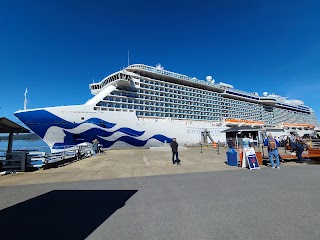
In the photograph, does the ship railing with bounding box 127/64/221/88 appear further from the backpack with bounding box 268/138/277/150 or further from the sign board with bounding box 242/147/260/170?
the backpack with bounding box 268/138/277/150

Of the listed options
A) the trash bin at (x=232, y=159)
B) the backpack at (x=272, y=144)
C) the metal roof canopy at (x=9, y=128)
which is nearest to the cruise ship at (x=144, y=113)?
the metal roof canopy at (x=9, y=128)

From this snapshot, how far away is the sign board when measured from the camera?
27.7ft

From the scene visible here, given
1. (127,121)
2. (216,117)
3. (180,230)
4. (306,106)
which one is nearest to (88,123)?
(127,121)

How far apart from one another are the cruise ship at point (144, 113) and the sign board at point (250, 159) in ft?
56.3

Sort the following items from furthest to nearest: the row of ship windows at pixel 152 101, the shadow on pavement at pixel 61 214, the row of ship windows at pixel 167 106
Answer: the row of ship windows at pixel 152 101 < the row of ship windows at pixel 167 106 < the shadow on pavement at pixel 61 214

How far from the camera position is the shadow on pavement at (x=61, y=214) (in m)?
2.73

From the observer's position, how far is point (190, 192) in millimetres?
4742

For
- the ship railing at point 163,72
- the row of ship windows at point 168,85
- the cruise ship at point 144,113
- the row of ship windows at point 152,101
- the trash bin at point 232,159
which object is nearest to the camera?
the trash bin at point 232,159

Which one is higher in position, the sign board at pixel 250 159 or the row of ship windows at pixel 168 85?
the row of ship windows at pixel 168 85

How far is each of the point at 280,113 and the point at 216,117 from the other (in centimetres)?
3472

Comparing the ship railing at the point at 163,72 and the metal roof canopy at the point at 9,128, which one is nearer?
the metal roof canopy at the point at 9,128

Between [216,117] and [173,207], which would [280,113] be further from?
[173,207]

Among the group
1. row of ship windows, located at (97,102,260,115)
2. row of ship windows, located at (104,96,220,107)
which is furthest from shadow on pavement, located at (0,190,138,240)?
row of ship windows, located at (104,96,220,107)

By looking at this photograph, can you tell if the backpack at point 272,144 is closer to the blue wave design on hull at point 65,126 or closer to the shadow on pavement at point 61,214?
the shadow on pavement at point 61,214
